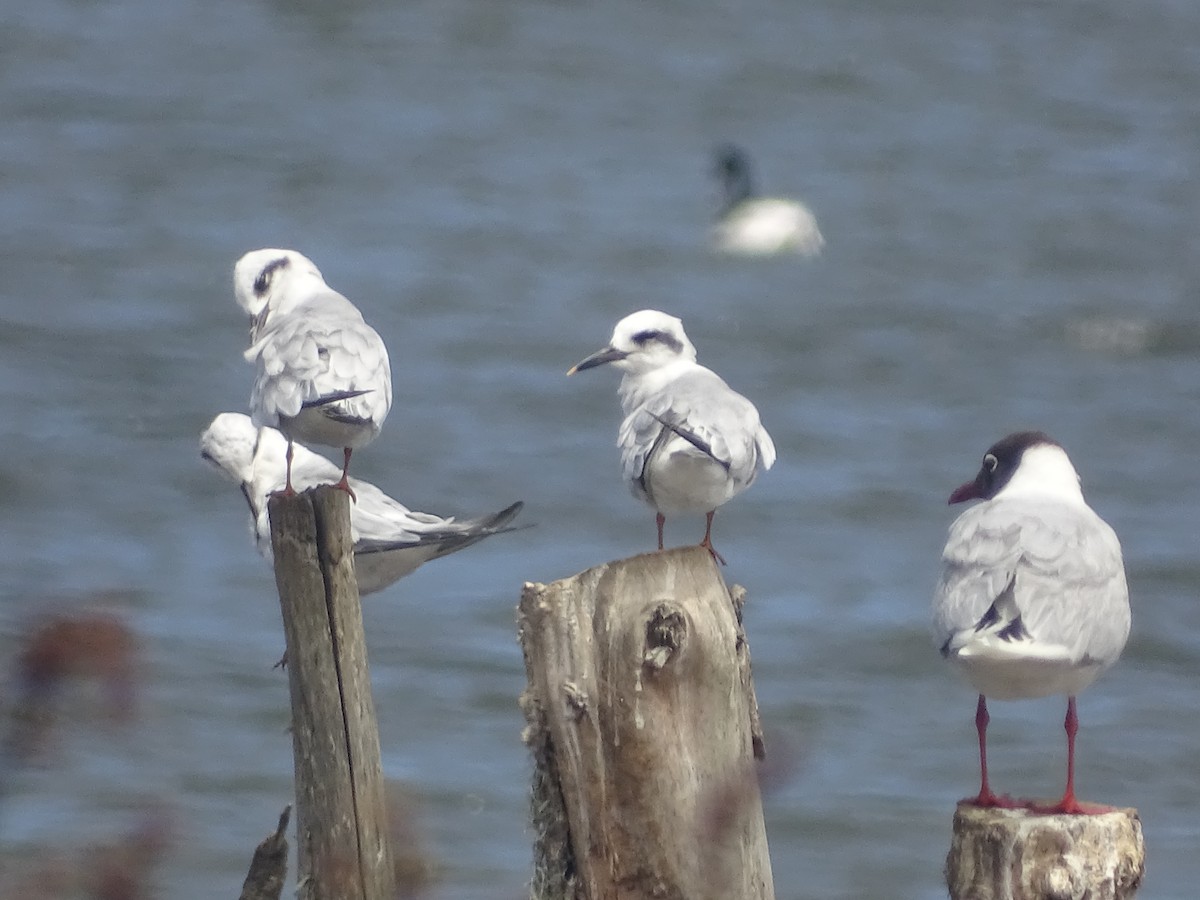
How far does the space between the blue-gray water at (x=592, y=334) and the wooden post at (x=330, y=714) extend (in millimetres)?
3530

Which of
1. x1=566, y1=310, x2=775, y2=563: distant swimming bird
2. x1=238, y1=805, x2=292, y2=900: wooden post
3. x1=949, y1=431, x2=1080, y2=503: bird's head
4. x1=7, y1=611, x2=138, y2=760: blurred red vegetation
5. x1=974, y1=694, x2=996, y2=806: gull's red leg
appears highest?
x1=566, y1=310, x2=775, y2=563: distant swimming bird

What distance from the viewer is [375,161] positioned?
22.5 m

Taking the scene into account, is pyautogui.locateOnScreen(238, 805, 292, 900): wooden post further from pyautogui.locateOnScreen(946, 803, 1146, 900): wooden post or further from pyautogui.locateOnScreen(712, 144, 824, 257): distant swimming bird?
pyautogui.locateOnScreen(712, 144, 824, 257): distant swimming bird

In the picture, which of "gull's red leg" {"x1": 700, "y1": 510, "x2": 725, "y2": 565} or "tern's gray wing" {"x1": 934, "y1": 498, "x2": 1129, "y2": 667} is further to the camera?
"tern's gray wing" {"x1": 934, "y1": 498, "x2": 1129, "y2": 667}

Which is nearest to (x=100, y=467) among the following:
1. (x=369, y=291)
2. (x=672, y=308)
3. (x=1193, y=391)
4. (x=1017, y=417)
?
(x=369, y=291)

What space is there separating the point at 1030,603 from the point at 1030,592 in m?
0.02

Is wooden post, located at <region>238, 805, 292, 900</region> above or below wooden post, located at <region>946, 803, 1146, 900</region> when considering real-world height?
above

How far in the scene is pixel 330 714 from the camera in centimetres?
464

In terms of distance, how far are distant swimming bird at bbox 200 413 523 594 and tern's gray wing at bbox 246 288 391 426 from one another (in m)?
0.41

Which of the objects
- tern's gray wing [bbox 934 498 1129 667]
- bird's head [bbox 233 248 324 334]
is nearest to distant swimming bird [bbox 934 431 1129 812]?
tern's gray wing [bbox 934 498 1129 667]

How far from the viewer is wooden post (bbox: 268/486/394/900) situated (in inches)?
182

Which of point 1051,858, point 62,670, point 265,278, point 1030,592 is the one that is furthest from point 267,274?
point 62,670

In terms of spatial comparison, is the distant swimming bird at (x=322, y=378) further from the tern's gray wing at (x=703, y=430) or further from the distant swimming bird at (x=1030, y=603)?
the distant swimming bird at (x=1030, y=603)

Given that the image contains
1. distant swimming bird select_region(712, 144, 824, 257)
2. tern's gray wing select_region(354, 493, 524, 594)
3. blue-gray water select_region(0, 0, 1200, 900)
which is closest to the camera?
tern's gray wing select_region(354, 493, 524, 594)
